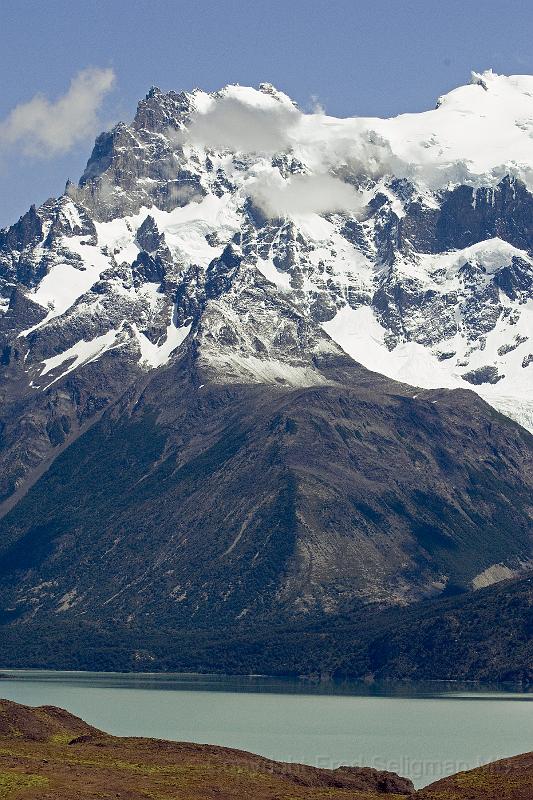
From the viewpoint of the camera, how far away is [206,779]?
177 meters

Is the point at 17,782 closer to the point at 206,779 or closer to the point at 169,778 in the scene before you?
the point at 169,778

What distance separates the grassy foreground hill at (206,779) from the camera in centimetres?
15950

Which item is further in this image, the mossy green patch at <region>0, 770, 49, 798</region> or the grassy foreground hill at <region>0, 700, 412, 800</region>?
the grassy foreground hill at <region>0, 700, 412, 800</region>

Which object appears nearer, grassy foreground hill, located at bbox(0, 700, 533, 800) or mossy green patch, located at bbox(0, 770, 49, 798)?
mossy green patch, located at bbox(0, 770, 49, 798)

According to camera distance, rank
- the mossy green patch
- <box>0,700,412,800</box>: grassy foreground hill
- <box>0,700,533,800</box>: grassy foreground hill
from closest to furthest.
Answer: the mossy green patch
<box>0,700,533,800</box>: grassy foreground hill
<box>0,700,412,800</box>: grassy foreground hill

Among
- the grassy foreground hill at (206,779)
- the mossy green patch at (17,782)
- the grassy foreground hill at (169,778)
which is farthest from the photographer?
the grassy foreground hill at (169,778)

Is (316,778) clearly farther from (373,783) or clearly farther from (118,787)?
(118,787)

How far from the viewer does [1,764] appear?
174000 millimetres

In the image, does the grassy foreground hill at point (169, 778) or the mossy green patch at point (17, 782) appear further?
the grassy foreground hill at point (169, 778)

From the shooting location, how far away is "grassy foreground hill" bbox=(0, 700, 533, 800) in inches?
6280

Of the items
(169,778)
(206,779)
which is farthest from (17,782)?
(206,779)

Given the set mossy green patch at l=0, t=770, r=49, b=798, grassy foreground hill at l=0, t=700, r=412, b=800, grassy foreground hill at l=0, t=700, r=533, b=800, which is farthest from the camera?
grassy foreground hill at l=0, t=700, r=412, b=800

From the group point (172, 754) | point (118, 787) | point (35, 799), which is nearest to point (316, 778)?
point (172, 754)

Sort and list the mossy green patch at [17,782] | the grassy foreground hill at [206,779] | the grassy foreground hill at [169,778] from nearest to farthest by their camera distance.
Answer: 1. the mossy green patch at [17,782]
2. the grassy foreground hill at [206,779]
3. the grassy foreground hill at [169,778]
